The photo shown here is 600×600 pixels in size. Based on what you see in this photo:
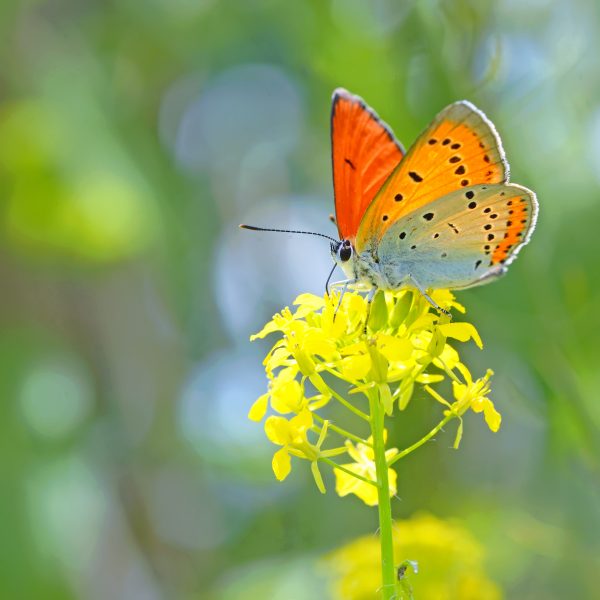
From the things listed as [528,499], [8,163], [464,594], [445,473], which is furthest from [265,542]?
[8,163]

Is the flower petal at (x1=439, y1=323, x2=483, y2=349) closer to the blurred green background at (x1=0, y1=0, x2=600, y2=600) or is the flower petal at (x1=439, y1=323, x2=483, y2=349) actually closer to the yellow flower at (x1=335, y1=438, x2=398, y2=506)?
the yellow flower at (x1=335, y1=438, x2=398, y2=506)

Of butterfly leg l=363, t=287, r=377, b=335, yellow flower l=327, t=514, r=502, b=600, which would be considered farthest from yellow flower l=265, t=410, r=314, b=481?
yellow flower l=327, t=514, r=502, b=600

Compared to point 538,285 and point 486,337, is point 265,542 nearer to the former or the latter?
point 486,337

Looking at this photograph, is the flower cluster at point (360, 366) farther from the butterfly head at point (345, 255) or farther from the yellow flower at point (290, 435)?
the butterfly head at point (345, 255)

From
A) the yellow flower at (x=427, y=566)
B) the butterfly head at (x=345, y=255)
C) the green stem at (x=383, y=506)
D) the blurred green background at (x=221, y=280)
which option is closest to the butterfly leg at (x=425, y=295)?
the butterfly head at (x=345, y=255)

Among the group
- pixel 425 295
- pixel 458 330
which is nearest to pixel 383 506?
pixel 458 330

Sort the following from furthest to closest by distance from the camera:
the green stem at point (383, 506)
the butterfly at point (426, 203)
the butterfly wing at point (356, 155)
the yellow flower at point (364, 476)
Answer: the butterfly wing at point (356, 155), the butterfly at point (426, 203), the yellow flower at point (364, 476), the green stem at point (383, 506)
